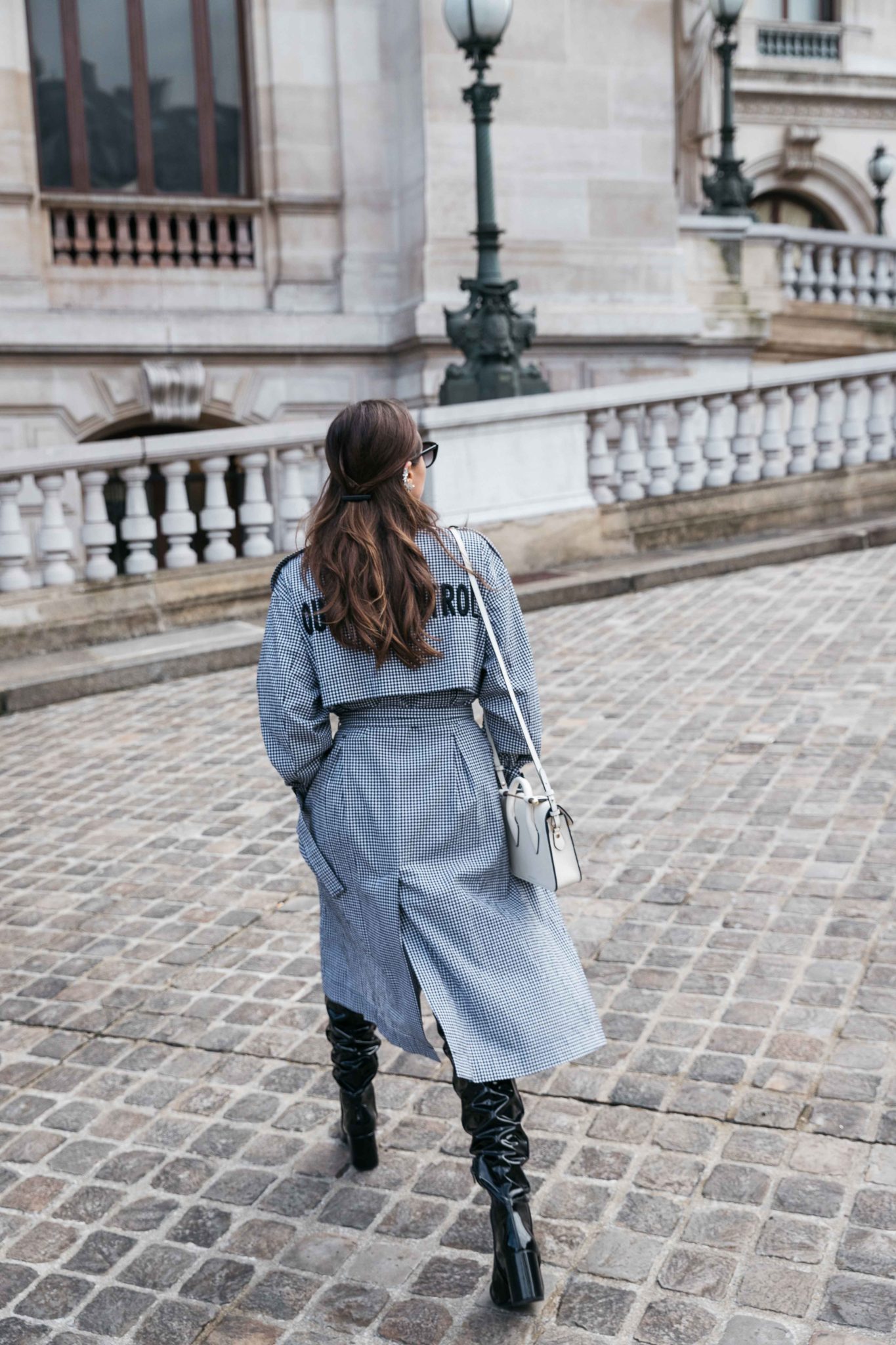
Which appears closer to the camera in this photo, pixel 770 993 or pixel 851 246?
pixel 770 993

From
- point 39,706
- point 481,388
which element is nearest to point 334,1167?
point 39,706

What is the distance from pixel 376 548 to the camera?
2.85 meters

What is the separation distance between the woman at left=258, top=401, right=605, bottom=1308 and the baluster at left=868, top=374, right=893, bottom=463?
10156 mm

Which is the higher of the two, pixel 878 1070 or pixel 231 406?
pixel 231 406

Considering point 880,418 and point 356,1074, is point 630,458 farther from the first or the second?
point 356,1074

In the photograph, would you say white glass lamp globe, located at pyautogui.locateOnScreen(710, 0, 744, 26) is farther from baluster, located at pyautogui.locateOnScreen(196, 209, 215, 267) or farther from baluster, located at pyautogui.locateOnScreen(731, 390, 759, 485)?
baluster, located at pyautogui.locateOnScreen(731, 390, 759, 485)

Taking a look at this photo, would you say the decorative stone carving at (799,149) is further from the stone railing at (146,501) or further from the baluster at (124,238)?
the stone railing at (146,501)

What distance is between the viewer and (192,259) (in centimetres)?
1475

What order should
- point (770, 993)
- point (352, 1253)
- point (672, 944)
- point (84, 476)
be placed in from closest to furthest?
point (352, 1253), point (770, 993), point (672, 944), point (84, 476)

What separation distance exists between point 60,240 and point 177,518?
19.3 ft

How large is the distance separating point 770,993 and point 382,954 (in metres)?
1.67

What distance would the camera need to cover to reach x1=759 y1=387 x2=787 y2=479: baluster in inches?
460

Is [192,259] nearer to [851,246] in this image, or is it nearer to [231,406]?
[231,406]

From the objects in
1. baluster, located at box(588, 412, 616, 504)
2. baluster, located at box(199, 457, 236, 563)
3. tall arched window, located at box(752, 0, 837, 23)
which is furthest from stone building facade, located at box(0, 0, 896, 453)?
tall arched window, located at box(752, 0, 837, 23)
